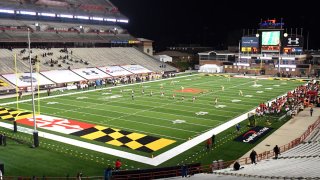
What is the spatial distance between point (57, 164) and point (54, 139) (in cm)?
490

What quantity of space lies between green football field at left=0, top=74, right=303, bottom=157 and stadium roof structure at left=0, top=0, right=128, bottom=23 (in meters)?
31.7

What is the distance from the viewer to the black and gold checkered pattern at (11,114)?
2808 centimetres

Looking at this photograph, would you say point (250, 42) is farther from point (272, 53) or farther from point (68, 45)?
point (68, 45)

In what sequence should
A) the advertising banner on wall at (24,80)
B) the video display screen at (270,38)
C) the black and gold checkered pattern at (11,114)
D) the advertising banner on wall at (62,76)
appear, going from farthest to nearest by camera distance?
1. the video display screen at (270,38)
2. the advertising banner on wall at (62,76)
3. the advertising banner on wall at (24,80)
4. the black and gold checkered pattern at (11,114)

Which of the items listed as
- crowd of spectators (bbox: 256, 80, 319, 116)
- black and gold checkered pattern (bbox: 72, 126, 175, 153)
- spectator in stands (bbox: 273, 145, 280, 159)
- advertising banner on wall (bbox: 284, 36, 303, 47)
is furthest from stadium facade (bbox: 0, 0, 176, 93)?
spectator in stands (bbox: 273, 145, 280, 159)

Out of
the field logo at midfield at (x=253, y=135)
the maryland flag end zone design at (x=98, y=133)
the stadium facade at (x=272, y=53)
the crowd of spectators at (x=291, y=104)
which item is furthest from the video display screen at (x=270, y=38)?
the maryland flag end zone design at (x=98, y=133)

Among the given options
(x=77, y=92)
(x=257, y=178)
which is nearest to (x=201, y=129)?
(x=257, y=178)

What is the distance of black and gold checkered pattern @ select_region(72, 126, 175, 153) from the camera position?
67.1 feet

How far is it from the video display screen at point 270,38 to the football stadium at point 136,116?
20 cm

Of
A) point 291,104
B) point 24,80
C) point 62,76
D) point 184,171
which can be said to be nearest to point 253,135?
point 184,171

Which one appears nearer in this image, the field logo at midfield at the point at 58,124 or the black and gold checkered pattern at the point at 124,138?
the black and gold checkered pattern at the point at 124,138

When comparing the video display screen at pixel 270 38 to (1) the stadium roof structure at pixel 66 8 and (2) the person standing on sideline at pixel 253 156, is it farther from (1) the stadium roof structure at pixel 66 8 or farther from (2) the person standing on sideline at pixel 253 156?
(2) the person standing on sideline at pixel 253 156

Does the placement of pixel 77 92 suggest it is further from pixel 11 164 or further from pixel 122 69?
pixel 11 164

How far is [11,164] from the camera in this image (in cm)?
1708
